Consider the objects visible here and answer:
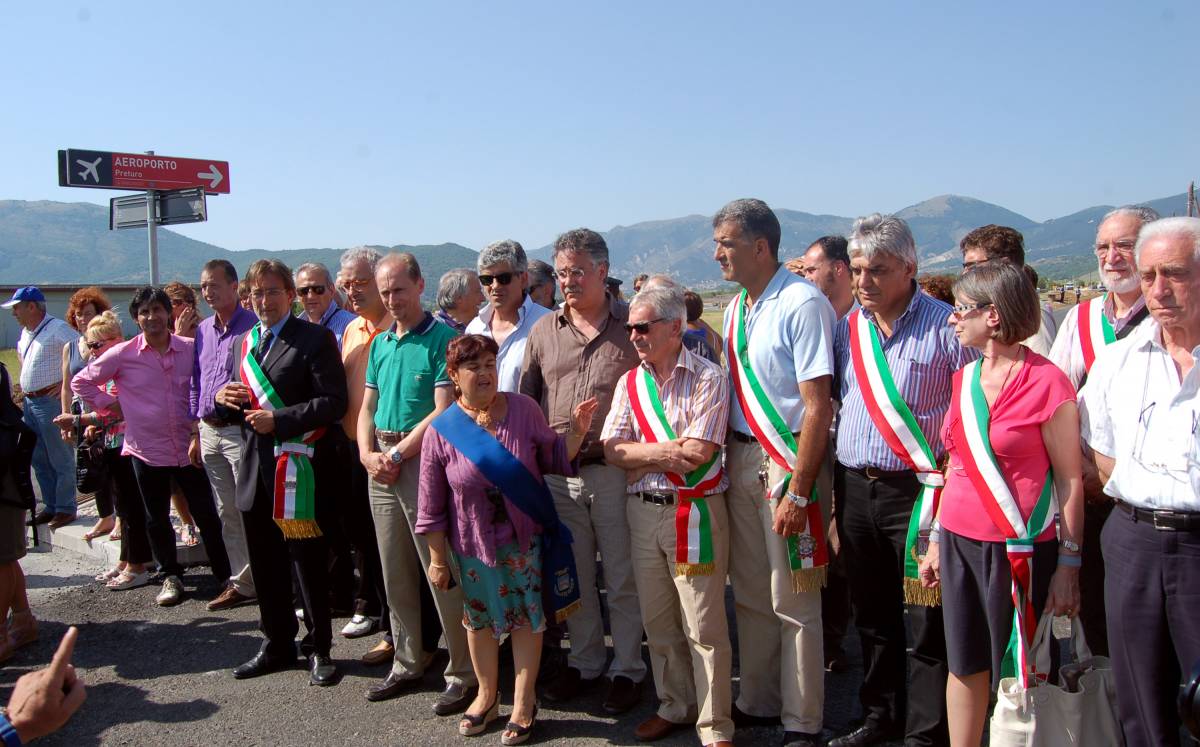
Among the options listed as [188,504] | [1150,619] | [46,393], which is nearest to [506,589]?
[1150,619]

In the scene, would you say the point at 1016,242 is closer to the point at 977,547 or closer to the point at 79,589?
the point at 977,547

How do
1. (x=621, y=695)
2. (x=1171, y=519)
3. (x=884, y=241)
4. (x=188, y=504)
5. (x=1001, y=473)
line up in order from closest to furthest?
(x=1171, y=519) → (x=1001, y=473) → (x=884, y=241) → (x=621, y=695) → (x=188, y=504)

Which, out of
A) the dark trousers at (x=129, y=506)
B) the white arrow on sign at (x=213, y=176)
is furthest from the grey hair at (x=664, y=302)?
the white arrow on sign at (x=213, y=176)

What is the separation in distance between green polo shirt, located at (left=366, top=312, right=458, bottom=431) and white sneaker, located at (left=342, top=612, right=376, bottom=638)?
166 centimetres

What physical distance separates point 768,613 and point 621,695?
36.1 inches

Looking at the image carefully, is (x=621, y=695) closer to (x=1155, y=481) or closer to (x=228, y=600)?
(x=1155, y=481)

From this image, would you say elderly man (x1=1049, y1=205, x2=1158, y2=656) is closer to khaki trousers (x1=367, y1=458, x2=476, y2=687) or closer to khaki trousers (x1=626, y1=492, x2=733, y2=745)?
khaki trousers (x1=626, y1=492, x2=733, y2=745)

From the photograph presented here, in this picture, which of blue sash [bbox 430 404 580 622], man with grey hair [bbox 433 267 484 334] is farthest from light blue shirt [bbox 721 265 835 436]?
man with grey hair [bbox 433 267 484 334]

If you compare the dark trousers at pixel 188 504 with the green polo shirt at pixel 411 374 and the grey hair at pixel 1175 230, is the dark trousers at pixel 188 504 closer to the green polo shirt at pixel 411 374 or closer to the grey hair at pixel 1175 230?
the green polo shirt at pixel 411 374

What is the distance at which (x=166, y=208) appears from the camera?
11188mm

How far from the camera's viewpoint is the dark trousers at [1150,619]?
262cm

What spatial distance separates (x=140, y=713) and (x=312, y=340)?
2.11m

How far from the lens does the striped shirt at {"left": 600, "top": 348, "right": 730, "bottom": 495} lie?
3.64 m

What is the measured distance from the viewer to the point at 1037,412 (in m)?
2.91
